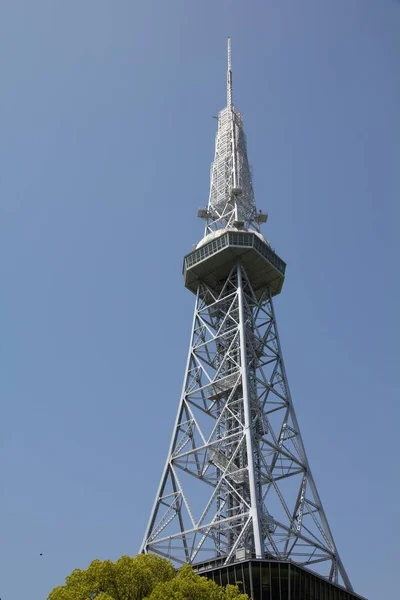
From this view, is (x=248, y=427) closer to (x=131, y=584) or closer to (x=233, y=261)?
(x=233, y=261)

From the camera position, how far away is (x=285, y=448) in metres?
61.3

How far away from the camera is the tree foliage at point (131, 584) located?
34.9m

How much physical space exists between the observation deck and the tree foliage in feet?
122

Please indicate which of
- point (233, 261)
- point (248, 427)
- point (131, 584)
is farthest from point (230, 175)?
point (131, 584)

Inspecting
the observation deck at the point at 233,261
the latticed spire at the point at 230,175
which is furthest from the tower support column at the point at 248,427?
the latticed spire at the point at 230,175

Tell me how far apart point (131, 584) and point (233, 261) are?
39602 mm

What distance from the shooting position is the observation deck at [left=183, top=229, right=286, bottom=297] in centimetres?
6931

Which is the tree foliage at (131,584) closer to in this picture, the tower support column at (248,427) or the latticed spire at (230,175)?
the tower support column at (248,427)

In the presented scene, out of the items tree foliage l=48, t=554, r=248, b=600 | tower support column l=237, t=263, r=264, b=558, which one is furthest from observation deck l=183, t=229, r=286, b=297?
tree foliage l=48, t=554, r=248, b=600

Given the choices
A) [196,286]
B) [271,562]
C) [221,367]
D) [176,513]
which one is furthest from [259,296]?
[271,562]

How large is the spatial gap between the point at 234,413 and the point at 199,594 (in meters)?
27.0

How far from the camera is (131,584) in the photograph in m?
36.7

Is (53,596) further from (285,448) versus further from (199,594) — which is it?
(285,448)

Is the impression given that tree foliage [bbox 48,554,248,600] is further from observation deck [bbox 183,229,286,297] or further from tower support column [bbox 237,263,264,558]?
observation deck [bbox 183,229,286,297]
